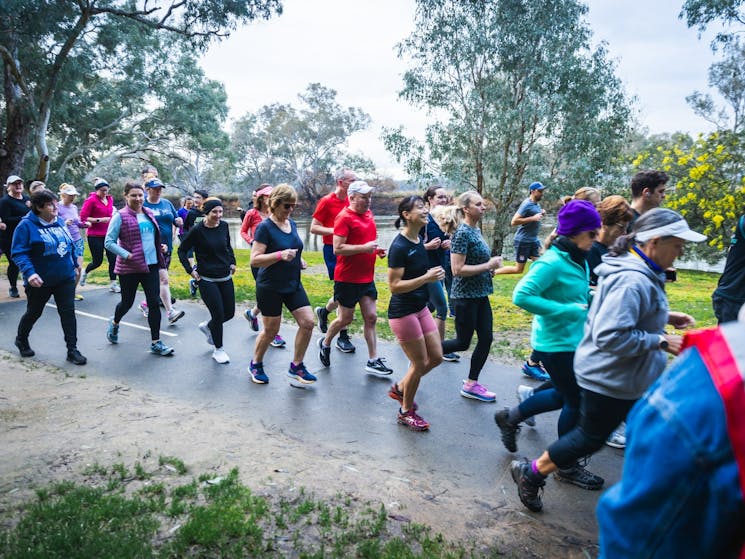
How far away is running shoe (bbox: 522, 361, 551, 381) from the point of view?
5.72 meters

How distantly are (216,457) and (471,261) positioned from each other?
2.77 metres

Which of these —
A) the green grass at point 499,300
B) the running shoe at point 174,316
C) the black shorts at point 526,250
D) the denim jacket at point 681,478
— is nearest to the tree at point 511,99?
the green grass at point 499,300

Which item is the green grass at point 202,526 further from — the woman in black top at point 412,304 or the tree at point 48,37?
the tree at point 48,37

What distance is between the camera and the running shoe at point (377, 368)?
5770mm

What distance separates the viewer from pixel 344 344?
673cm

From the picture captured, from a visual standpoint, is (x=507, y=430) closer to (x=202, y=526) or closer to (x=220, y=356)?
(x=202, y=526)

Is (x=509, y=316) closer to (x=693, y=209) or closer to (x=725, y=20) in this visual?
(x=725, y=20)

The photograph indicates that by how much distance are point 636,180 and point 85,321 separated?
768 cm

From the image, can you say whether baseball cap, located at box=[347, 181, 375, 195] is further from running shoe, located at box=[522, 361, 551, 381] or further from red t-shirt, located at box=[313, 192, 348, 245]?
running shoe, located at box=[522, 361, 551, 381]

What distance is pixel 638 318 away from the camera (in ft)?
8.68

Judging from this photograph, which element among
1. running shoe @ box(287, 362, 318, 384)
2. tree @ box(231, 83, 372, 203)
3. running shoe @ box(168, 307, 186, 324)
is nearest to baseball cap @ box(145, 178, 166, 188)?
running shoe @ box(168, 307, 186, 324)

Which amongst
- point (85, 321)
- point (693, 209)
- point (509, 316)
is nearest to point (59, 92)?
point (85, 321)

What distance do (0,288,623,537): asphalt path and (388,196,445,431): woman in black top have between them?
16.3 inches

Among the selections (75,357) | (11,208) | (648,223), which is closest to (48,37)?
(11,208)
